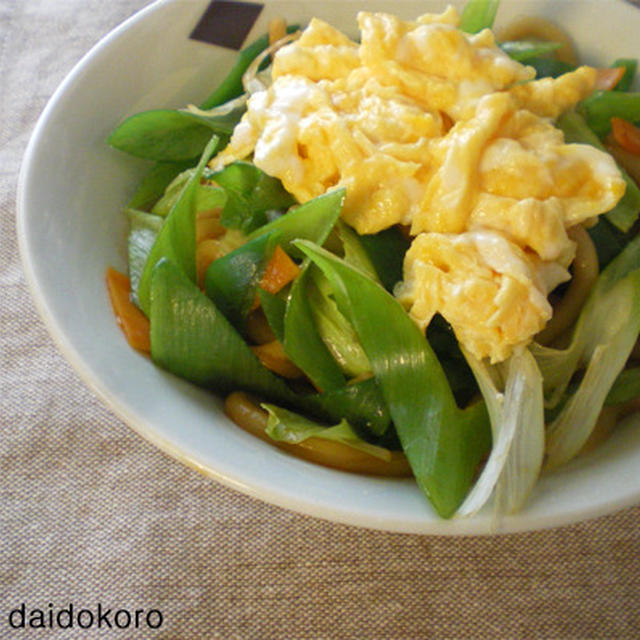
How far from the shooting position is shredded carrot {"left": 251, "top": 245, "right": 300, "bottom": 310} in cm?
130

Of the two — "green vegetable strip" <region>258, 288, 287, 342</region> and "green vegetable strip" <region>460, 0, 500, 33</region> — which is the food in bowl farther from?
"green vegetable strip" <region>460, 0, 500, 33</region>

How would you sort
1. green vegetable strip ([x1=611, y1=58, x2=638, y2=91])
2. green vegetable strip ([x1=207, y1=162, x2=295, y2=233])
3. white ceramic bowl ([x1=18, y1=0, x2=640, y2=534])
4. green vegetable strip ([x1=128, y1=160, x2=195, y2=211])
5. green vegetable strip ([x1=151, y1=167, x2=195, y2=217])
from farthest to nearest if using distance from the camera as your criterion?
1. green vegetable strip ([x1=611, y1=58, x2=638, y2=91])
2. green vegetable strip ([x1=128, y1=160, x2=195, y2=211])
3. green vegetable strip ([x1=151, y1=167, x2=195, y2=217])
4. green vegetable strip ([x1=207, y1=162, x2=295, y2=233])
5. white ceramic bowl ([x1=18, y1=0, x2=640, y2=534])

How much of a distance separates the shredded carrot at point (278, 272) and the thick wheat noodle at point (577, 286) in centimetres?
53

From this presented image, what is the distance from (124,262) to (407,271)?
642 millimetres

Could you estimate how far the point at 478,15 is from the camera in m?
1.78

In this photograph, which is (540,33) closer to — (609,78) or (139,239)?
(609,78)

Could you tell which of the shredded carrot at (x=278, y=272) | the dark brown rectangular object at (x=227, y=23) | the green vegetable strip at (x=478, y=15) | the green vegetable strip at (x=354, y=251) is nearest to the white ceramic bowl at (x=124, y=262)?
the dark brown rectangular object at (x=227, y=23)

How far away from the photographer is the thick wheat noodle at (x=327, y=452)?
1.21m

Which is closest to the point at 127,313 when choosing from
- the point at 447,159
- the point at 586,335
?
the point at 447,159

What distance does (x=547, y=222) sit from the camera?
1.23m

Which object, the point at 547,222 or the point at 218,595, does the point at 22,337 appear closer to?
the point at 218,595

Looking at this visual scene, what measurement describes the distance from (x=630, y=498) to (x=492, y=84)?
2.86 ft

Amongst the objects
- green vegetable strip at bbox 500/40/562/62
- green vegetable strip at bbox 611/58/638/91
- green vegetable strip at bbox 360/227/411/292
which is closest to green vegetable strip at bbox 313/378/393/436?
green vegetable strip at bbox 360/227/411/292

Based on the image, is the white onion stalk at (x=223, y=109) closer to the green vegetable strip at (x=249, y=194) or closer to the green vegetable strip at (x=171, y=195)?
the green vegetable strip at (x=171, y=195)
